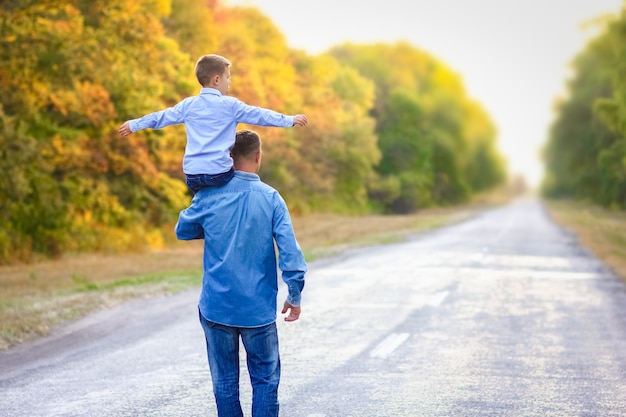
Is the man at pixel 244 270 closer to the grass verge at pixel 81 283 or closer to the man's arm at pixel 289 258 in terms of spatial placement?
the man's arm at pixel 289 258

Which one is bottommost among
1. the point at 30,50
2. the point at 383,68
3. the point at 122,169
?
the point at 122,169

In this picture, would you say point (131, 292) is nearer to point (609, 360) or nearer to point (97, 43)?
point (609, 360)

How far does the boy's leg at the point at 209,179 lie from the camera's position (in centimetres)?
442

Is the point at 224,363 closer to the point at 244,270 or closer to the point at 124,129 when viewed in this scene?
the point at 244,270

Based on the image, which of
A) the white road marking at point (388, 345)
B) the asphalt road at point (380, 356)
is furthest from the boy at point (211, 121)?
the white road marking at point (388, 345)

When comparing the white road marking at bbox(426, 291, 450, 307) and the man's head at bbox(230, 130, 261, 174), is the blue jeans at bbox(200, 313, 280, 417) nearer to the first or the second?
the man's head at bbox(230, 130, 261, 174)

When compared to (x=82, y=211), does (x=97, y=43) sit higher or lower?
higher

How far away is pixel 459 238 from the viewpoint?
103 ft

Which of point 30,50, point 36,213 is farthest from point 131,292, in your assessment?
point 36,213

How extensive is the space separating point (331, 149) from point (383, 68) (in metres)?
23.7

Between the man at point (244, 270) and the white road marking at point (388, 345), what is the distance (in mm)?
4093

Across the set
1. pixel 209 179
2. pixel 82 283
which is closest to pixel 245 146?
pixel 209 179

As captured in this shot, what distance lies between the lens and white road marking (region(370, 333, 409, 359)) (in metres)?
8.64

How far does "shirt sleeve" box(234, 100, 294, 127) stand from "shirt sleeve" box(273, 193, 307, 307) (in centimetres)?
41
